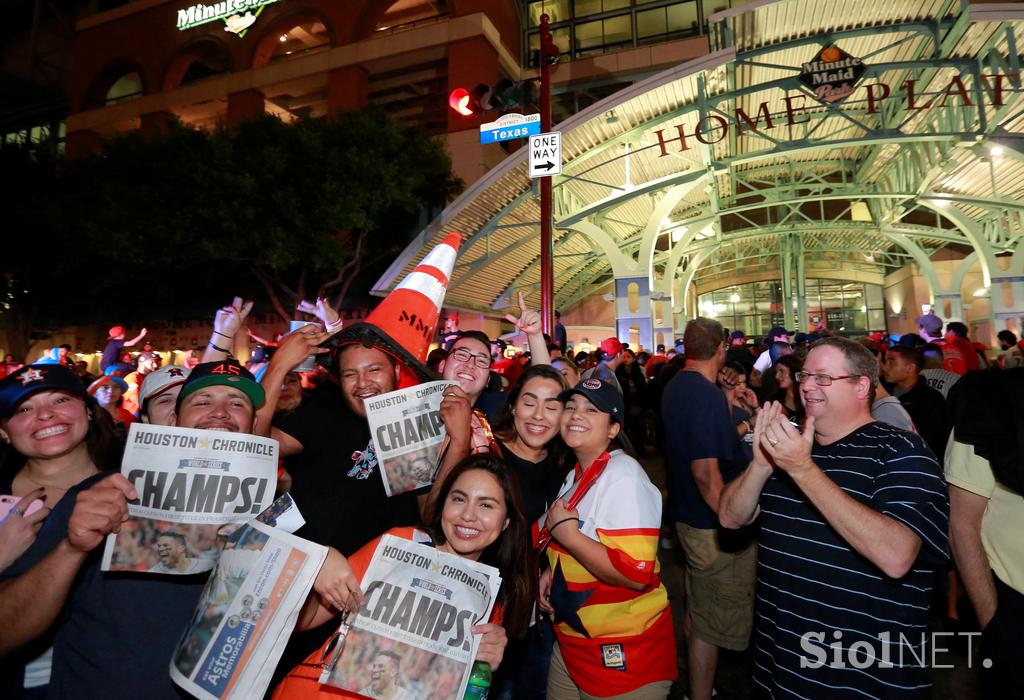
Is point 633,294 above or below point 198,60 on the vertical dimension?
below

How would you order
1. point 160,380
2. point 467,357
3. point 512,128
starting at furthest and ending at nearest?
point 512,128 < point 467,357 < point 160,380

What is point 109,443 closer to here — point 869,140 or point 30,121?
point 869,140

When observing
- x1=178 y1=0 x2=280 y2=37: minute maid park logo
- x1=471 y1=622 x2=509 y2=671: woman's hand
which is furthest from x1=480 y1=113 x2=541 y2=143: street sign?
x1=178 y1=0 x2=280 y2=37: minute maid park logo

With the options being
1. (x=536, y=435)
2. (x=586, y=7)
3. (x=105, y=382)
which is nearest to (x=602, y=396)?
(x=536, y=435)

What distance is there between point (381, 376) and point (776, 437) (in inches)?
71.2

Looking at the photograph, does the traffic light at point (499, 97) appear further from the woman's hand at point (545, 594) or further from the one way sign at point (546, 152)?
the woman's hand at point (545, 594)

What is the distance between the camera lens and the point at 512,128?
28.4 feet

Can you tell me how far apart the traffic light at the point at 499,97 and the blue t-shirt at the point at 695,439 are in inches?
262

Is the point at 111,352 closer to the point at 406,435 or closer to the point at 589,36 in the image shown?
the point at 406,435

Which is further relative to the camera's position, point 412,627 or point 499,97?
point 499,97

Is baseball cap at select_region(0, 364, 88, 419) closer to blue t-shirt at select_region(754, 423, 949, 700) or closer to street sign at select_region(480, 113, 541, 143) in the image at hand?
blue t-shirt at select_region(754, 423, 949, 700)

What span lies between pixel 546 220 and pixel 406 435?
7499mm

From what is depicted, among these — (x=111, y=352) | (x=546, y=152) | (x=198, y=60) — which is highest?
(x=198, y=60)

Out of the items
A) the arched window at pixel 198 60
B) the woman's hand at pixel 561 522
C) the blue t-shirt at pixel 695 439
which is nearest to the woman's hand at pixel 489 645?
the woman's hand at pixel 561 522
